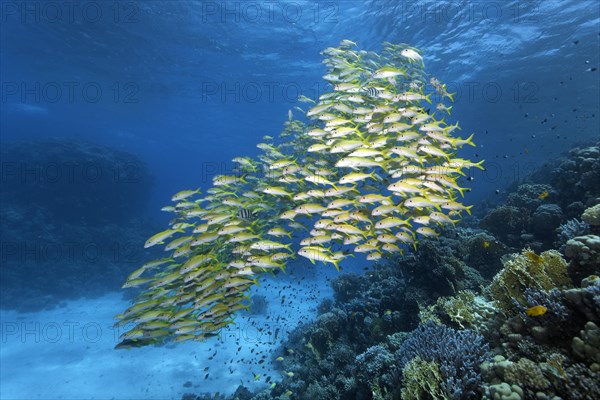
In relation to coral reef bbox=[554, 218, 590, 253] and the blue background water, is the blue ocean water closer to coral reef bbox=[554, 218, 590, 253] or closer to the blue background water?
the blue background water

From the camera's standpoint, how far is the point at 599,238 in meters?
4.34

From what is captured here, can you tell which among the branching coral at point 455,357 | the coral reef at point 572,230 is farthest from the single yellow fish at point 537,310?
the coral reef at point 572,230

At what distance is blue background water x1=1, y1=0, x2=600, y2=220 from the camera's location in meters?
21.1

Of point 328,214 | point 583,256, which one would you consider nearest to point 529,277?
point 583,256

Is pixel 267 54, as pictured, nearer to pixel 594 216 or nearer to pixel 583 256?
pixel 594 216

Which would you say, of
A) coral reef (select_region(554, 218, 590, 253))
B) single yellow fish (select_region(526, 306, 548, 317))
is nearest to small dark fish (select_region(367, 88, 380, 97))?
coral reef (select_region(554, 218, 590, 253))

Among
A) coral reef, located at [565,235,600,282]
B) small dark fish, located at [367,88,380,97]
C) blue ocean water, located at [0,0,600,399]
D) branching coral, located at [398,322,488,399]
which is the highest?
blue ocean water, located at [0,0,600,399]

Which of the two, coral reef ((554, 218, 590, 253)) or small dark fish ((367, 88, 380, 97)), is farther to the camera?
small dark fish ((367, 88, 380, 97))

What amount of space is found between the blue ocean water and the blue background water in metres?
0.15

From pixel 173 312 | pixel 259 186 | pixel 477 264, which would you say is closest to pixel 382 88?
pixel 259 186

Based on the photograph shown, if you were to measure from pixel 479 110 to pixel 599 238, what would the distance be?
43.3 meters

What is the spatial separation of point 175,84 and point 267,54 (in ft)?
42.0

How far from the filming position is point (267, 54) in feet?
91.8

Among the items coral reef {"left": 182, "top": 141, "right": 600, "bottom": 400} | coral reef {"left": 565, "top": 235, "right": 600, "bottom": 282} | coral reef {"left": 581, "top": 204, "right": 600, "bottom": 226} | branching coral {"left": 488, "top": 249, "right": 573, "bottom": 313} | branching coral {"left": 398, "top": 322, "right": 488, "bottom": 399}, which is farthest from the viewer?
coral reef {"left": 581, "top": 204, "right": 600, "bottom": 226}
